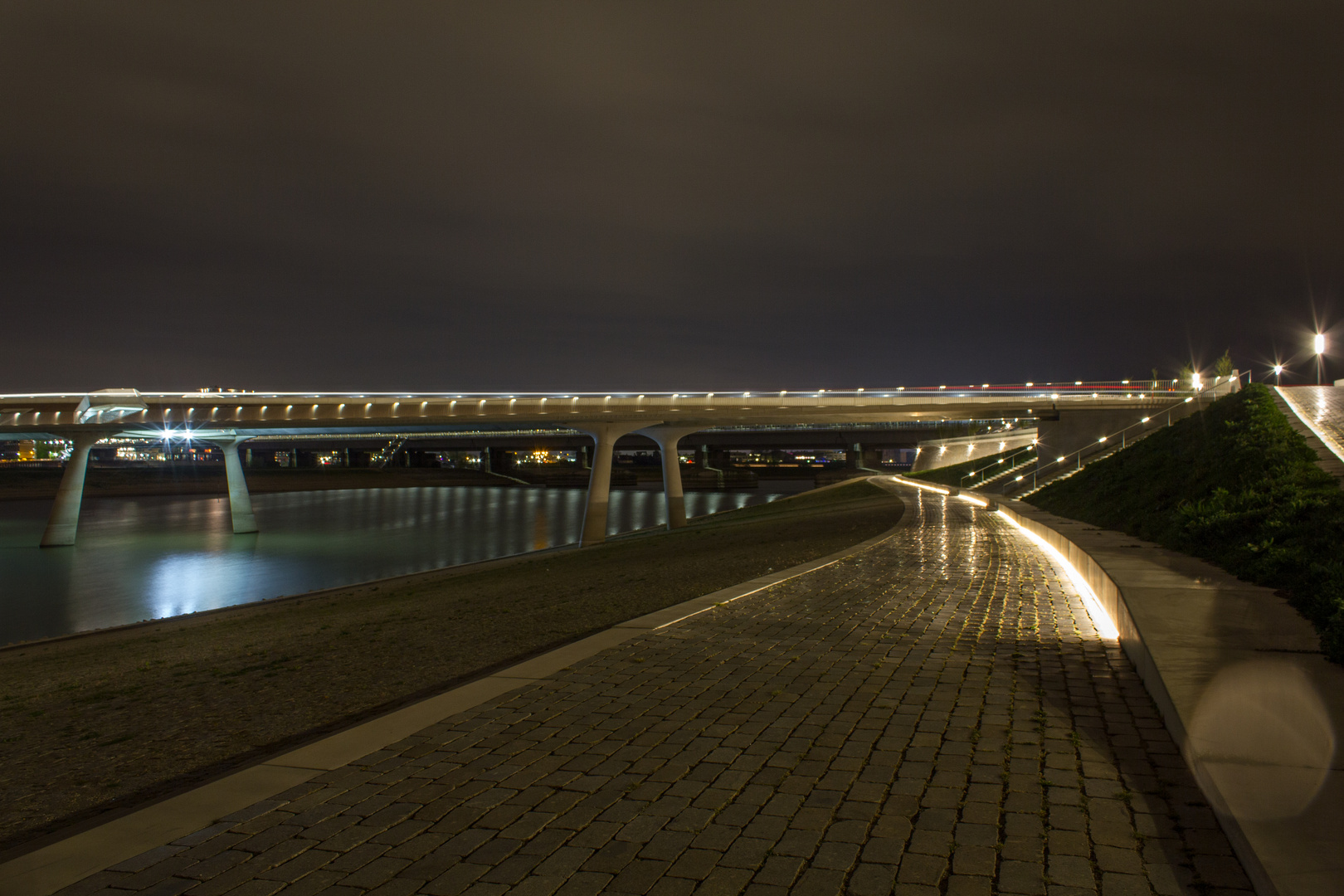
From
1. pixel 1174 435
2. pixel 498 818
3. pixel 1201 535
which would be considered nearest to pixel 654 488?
pixel 1174 435

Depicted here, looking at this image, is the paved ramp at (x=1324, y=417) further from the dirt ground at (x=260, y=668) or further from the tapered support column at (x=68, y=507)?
the tapered support column at (x=68, y=507)

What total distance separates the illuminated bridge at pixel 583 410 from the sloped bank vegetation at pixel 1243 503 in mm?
26539

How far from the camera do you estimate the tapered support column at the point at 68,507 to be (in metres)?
50.1

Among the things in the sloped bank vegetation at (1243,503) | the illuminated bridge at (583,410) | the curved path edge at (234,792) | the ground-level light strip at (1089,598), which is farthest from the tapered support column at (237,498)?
the curved path edge at (234,792)

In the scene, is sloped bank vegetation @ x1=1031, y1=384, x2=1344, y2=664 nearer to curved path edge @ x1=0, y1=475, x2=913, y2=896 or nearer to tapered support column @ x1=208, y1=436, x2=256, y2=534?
curved path edge @ x1=0, y1=475, x2=913, y2=896

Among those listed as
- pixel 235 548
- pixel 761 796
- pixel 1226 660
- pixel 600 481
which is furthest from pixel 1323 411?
pixel 235 548

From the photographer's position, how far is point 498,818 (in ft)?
14.7

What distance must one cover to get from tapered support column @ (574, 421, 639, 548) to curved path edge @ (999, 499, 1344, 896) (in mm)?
32393

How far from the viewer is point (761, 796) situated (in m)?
4.70

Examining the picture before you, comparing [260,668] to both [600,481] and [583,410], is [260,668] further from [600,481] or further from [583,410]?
[583,410]

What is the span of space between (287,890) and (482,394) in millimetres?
50205

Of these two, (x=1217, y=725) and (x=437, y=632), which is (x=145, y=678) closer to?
(x=437, y=632)

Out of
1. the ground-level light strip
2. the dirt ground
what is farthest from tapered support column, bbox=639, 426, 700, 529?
the ground-level light strip

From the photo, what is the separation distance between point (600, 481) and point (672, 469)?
7.17 meters
